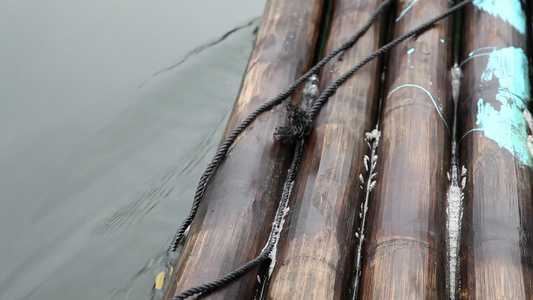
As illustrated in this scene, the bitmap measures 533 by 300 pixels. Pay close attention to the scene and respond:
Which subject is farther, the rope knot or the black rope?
the rope knot

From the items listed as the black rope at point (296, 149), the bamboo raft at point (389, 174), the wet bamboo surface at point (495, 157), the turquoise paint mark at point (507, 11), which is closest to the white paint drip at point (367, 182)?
the bamboo raft at point (389, 174)

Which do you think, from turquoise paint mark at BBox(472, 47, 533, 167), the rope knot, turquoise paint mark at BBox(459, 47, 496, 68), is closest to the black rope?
the rope knot

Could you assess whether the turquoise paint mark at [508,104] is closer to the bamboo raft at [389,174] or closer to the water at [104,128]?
the bamboo raft at [389,174]

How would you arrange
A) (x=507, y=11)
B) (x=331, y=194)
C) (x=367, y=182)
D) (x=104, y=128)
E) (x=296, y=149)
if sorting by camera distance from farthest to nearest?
(x=104, y=128) < (x=507, y=11) < (x=296, y=149) < (x=367, y=182) < (x=331, y=194)

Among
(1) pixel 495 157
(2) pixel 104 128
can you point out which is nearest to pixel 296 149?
(1) pixel 495 157

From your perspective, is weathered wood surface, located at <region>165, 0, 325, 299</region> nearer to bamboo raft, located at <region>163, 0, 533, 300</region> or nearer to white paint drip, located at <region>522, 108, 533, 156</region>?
bamboo raft, located at <region>163, 0, 533, 300</region>

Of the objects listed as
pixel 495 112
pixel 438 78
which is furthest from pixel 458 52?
pixel 495 112

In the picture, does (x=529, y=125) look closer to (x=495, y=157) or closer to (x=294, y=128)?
(x=495, y=157)
